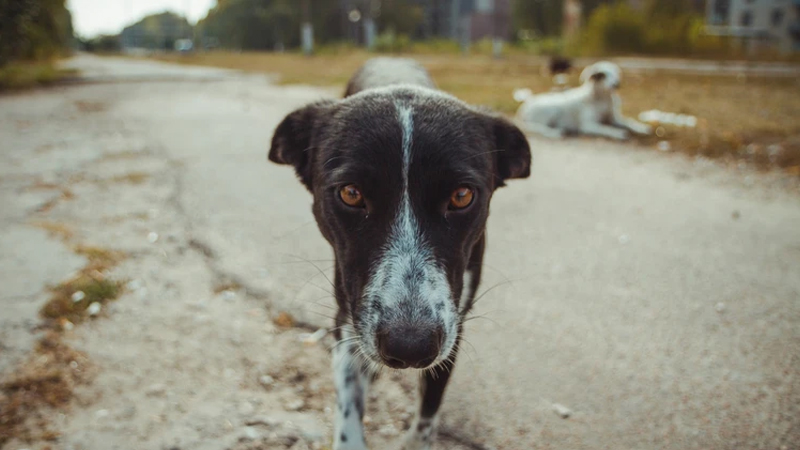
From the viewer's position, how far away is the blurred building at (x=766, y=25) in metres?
18.1

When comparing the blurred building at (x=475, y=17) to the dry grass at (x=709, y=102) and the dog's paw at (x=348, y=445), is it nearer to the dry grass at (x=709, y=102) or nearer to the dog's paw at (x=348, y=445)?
the dry grass at (x=709, y=102)

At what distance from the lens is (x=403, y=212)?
1805 millimetres

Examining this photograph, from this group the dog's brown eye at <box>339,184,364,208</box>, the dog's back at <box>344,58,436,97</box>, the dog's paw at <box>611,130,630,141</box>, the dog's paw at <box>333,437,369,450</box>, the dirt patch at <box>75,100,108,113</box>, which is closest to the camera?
the dog's brown eye at <box>339,184,364,208</box>

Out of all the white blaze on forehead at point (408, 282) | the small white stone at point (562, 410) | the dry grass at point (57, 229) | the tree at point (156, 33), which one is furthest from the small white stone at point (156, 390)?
the tree at point (156, 33)

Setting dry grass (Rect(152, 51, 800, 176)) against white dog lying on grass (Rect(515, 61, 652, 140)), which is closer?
dry grass (Rect(152, 51, 800, 176))

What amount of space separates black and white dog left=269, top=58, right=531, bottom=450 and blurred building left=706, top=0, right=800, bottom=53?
1950 centimetres

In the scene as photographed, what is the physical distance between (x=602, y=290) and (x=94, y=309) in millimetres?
2858

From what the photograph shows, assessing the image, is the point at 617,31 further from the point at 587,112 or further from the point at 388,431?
the point at 388,431

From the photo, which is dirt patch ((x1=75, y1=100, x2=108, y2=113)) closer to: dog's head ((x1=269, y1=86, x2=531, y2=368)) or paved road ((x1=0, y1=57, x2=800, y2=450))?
paved road ((x1=0, y1=57, x2=800, y2=450))

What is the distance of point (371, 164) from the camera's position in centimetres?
183

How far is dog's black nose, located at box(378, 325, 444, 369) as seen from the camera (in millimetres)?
1566

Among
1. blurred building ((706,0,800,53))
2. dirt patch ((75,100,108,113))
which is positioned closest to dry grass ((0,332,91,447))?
dirt patch ((75,100,108,113))

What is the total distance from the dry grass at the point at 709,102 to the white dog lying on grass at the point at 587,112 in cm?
63

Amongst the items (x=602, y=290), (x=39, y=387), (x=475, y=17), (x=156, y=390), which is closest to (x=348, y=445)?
(x=156, y=390)
